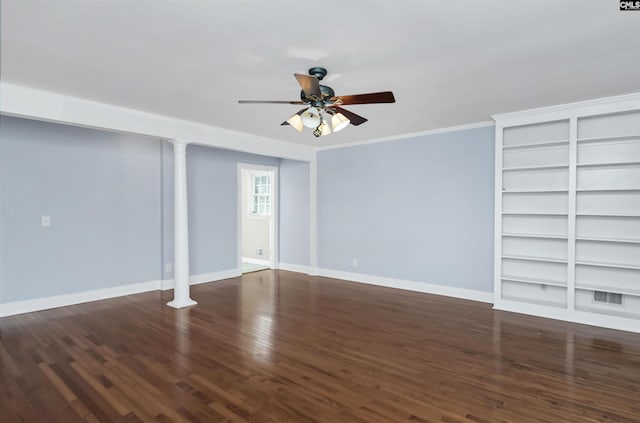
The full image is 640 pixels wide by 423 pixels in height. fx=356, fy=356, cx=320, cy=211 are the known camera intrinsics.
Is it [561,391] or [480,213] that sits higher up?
[480,213]

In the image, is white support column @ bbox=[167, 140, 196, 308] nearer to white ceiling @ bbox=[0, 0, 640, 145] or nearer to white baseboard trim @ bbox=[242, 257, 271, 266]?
white ceiling @ bbox=[0, 0, 640, 145]

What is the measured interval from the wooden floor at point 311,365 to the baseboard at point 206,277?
0.94 metres

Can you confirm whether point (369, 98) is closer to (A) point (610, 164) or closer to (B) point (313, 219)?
(A) point (610, 164)

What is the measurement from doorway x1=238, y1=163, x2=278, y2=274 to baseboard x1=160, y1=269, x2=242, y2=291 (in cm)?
58

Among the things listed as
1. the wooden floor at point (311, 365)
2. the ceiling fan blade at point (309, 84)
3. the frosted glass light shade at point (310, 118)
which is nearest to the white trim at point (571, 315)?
the wooden floor at point (311, 365)

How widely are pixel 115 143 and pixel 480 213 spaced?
5123mm

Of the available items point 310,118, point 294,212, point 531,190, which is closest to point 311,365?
point 310,118

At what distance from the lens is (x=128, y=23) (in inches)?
85.4

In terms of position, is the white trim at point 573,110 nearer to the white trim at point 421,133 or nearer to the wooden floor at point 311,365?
the white trim at point 421,133

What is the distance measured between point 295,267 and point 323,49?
504cm

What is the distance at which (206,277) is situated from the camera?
5.98m

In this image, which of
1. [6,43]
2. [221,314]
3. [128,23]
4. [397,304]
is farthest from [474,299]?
[6,43]

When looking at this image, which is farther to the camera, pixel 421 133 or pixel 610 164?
pixel 421 133

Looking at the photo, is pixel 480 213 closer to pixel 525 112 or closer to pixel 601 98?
pixel 525 112
